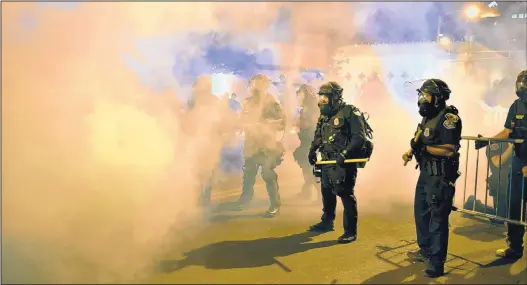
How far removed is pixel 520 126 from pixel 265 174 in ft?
9.95

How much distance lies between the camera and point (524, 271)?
396cm

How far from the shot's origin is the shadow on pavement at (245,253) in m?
4.01

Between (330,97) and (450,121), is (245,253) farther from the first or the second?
(450,121)

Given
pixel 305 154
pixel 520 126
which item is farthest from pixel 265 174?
pixel 520 126

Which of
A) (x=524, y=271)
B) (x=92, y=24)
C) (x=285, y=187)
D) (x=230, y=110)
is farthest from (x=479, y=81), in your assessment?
(x=92, y=24)

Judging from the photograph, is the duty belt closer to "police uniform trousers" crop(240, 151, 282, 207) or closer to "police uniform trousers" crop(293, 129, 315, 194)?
"police uniform trousers" crop(240, 151, 282, 207)

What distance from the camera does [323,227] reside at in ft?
16.7

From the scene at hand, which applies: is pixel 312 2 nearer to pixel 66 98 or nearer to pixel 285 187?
pixel 285 187

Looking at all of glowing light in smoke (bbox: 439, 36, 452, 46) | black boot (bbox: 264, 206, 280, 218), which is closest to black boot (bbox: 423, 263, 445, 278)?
black boot (bbox: 264, 206, 280, 218)

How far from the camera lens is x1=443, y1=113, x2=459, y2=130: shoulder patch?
375 cm

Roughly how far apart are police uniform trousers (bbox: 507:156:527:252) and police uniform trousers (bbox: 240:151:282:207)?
8.83 feet

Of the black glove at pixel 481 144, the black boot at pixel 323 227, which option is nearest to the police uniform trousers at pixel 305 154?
the black boot at pixel 323 227

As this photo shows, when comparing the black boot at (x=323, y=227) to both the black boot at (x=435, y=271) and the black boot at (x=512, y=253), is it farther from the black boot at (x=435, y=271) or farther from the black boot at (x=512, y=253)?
the black boot at (x=512, y=253)

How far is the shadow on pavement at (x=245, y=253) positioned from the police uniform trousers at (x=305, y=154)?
1962mm
